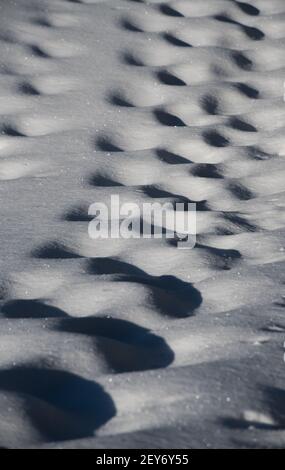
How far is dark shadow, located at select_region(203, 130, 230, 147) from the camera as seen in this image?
2.05 meters

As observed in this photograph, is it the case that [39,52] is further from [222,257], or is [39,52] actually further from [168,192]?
[222,257]

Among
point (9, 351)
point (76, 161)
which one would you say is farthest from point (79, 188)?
point (9, 351)

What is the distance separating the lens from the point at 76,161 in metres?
1.93

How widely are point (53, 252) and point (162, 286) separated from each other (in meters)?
0.24

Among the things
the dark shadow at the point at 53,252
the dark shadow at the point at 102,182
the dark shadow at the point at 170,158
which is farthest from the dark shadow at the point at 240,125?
the dark shadow at the point at 53,252

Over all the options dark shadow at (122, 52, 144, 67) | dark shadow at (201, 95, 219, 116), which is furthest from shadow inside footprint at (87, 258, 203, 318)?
dark shadow at (122, 52, 144, 67)

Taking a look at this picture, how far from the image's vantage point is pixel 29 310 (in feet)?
4.49

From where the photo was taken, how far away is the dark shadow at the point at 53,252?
1.54m

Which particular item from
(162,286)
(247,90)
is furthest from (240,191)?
(247,90)

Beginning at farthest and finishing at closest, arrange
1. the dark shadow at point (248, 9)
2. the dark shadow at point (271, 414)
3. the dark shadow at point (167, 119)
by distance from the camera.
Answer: the dark shadow at point (248, 9) < the dark shadow at point (167, 119) < the dark shadow at point (271, 414)

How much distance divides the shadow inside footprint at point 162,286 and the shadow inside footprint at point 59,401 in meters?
0.26

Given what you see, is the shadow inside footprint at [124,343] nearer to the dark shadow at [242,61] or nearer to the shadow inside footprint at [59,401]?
the shadow inside footprint at [59,401]

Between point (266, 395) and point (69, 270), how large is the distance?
52 centimetres
